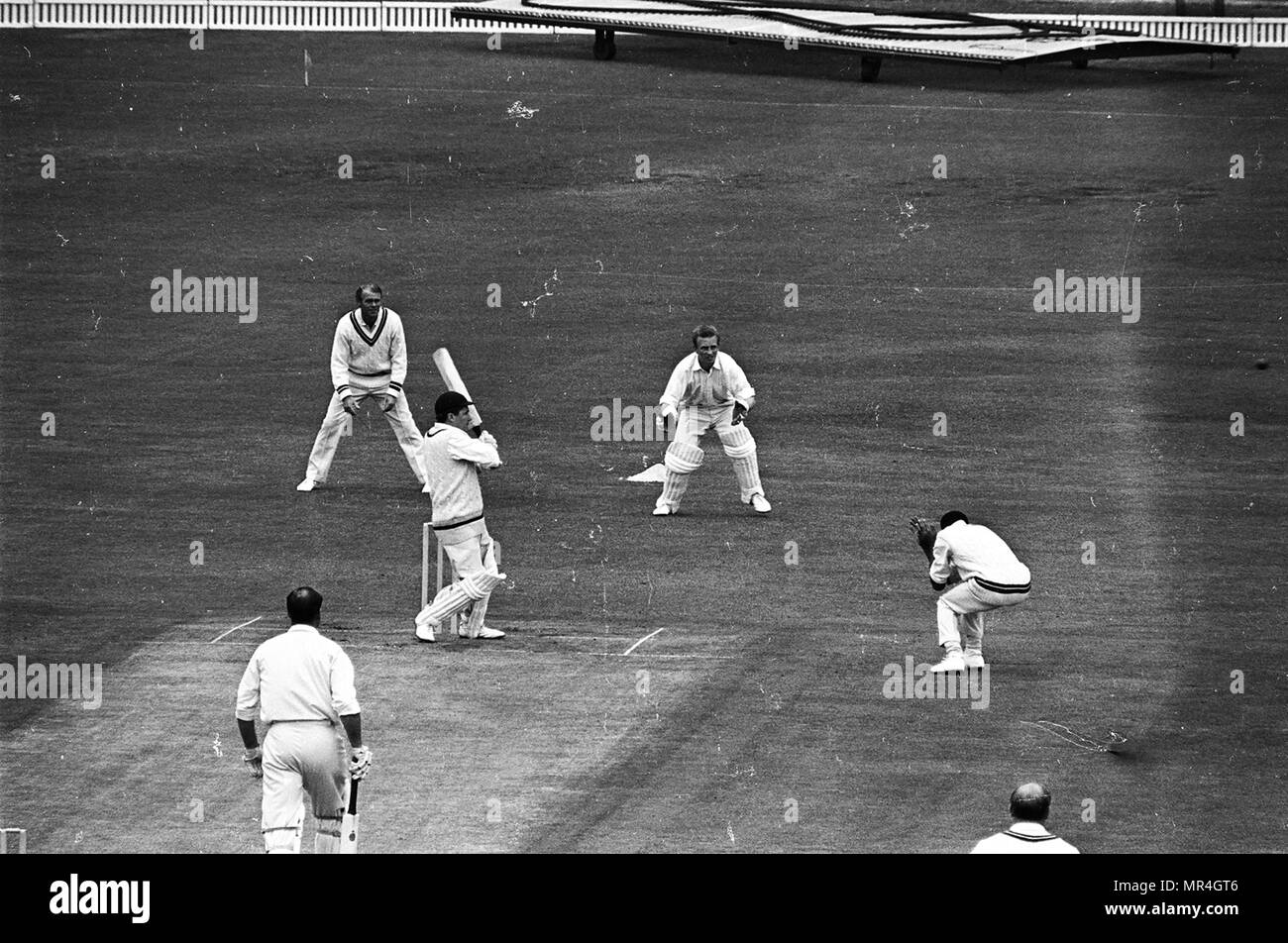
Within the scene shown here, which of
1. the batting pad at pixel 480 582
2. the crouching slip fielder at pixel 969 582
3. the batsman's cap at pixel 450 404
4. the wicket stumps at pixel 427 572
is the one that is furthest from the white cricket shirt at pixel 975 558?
the batsman's cap at pixel 450 404

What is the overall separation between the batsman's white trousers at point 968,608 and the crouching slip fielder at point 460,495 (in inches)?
152

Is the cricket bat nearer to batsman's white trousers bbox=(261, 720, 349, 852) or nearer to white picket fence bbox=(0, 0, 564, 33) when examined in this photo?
batsman's white trousers bbox=(261, 720, 349, 852)

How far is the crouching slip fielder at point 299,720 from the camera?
14.1m

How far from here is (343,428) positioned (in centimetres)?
2384

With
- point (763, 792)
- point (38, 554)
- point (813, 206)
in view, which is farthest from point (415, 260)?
point (763, 792)

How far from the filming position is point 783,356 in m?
29.3

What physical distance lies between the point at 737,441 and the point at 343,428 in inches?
170

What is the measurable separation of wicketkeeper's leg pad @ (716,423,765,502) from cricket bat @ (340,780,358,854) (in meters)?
9.62

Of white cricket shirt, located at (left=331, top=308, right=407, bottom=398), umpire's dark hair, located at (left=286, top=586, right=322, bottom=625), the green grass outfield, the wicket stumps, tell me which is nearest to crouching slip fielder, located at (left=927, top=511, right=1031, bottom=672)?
the green grass outfield

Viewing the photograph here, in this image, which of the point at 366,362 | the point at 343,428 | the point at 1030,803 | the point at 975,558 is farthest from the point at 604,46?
the point at 1030,803

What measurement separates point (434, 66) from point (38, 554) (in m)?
22.4

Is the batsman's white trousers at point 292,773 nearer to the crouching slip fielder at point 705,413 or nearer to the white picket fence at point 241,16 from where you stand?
the crouching slip fielder at point 705,413

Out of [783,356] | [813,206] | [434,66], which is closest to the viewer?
[783,356]

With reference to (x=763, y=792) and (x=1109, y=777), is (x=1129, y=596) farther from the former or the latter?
(x=763, y=792)
